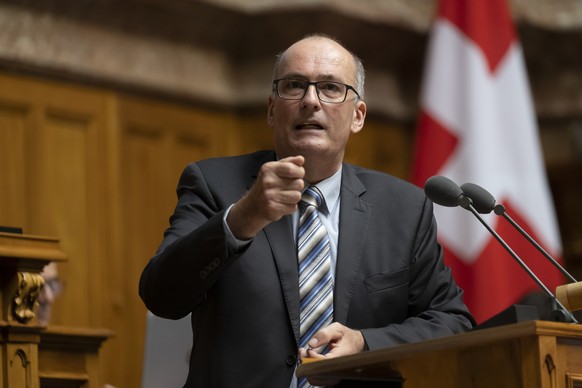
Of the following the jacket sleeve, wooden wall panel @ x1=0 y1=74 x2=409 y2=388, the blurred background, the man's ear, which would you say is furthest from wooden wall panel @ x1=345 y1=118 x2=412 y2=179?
the jacket sleeve

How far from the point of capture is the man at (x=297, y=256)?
10.6 feet

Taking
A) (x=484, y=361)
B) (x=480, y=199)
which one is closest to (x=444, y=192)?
(x=480, y=199)

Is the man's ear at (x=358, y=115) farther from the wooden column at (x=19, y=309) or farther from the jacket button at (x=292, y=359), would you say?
the wooden column at (x=19, y=309)

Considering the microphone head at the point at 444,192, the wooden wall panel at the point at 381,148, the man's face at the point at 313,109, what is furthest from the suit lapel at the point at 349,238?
the wooden wall panel at the point at 381,148

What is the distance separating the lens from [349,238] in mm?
3539

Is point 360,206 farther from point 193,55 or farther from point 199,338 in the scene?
point 193,55

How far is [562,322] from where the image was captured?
2.81 meters

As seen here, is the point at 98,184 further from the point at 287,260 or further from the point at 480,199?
the point at 480,199

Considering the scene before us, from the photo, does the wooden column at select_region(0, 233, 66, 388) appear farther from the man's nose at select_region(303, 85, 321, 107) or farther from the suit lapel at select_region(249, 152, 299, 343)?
the man's nose at select_region(303, 85, 321, 107)

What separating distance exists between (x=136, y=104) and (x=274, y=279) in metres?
3.68

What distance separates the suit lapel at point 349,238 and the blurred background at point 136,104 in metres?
2.89

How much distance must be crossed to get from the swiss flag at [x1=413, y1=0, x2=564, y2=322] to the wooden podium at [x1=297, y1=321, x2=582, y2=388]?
3.67m

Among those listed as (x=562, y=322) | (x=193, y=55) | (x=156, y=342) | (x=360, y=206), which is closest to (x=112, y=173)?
(x=193, y=55)

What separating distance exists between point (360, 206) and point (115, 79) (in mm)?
3368
